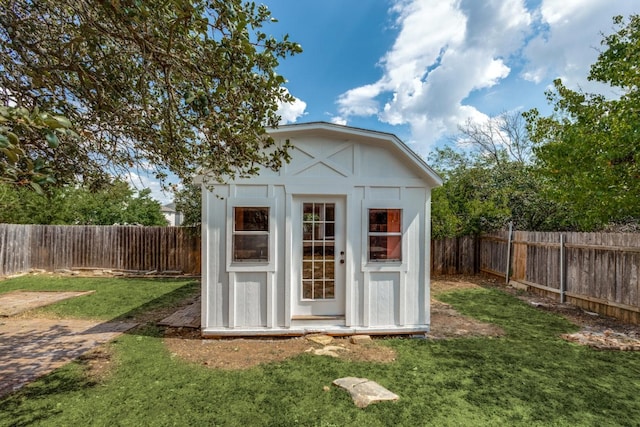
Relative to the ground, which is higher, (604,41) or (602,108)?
(604,41)

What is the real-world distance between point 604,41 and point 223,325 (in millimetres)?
12121

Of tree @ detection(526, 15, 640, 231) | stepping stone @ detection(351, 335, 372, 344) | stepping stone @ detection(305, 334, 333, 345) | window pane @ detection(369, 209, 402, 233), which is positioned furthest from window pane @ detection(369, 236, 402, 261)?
tree @ detection(526, 15, 640, 231)

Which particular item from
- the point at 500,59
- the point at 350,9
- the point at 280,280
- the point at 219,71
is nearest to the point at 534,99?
the point at 500,59

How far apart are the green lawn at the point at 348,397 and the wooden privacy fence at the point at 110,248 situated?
6669 mm

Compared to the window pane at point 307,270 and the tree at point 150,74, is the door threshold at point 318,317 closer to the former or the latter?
the window pane at point 307,270

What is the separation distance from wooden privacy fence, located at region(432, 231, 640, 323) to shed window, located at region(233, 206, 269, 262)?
21.1ft

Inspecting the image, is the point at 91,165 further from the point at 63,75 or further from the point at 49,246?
the point at 49,246

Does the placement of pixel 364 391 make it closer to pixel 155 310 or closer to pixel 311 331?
pixel 311 331

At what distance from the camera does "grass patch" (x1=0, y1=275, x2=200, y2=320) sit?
629cm

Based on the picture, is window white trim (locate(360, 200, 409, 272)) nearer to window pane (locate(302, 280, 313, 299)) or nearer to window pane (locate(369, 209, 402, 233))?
window pane (locate(369, 209, 402, 233))

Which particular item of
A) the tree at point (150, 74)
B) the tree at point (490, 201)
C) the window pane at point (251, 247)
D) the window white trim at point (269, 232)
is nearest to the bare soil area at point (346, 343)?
the window white trim at point (269, 232)

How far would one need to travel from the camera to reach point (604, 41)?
8.88 m

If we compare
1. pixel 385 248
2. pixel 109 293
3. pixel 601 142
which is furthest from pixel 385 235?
pixel 109 293

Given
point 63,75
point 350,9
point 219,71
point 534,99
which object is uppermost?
point 350,9
